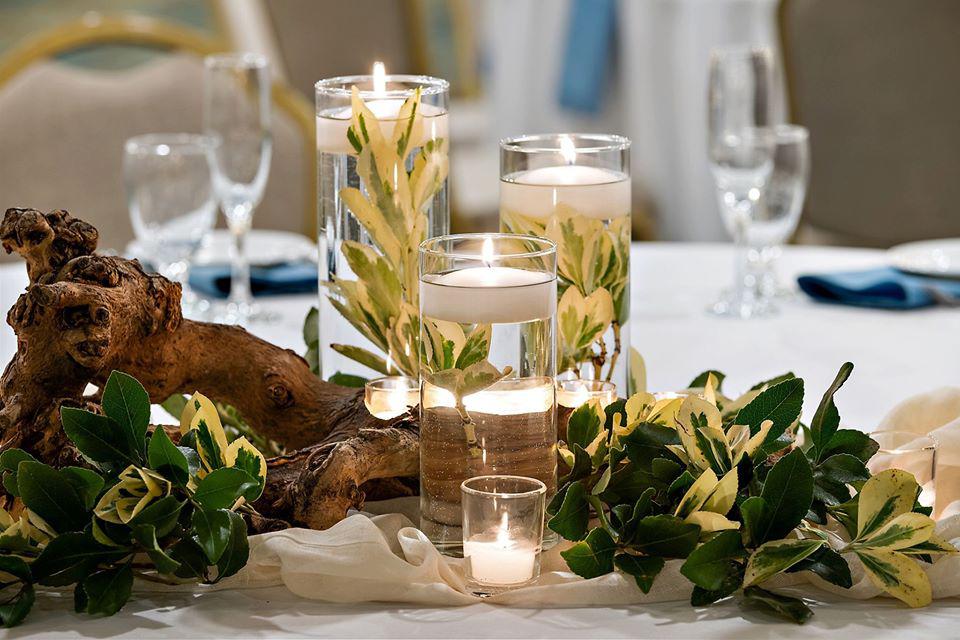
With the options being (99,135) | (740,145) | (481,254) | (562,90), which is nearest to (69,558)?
(481,254)

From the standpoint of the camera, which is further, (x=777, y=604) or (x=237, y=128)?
(x=237, y=128)

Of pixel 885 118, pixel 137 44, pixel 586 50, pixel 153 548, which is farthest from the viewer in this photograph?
pixel 586 50

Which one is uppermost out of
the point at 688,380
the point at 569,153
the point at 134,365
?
the point at 569,153

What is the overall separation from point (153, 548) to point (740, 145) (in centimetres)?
92

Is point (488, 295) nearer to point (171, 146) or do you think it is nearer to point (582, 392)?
point (582, 392)

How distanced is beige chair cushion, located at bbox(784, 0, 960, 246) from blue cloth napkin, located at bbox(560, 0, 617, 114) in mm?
860

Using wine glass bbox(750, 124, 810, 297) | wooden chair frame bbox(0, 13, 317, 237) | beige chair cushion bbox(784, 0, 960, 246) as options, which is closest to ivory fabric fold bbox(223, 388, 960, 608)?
wine glass bbox(750, 124, 810, 297)

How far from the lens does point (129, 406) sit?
23.9 inches

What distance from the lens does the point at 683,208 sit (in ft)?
11.2

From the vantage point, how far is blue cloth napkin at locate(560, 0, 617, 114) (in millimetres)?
3377


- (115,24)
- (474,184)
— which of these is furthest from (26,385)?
(474,184)

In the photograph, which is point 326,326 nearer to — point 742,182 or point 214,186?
point 214,186

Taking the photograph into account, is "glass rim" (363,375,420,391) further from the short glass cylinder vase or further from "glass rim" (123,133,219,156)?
"glass rim" (123,133,219,156)

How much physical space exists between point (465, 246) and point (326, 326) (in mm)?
185
